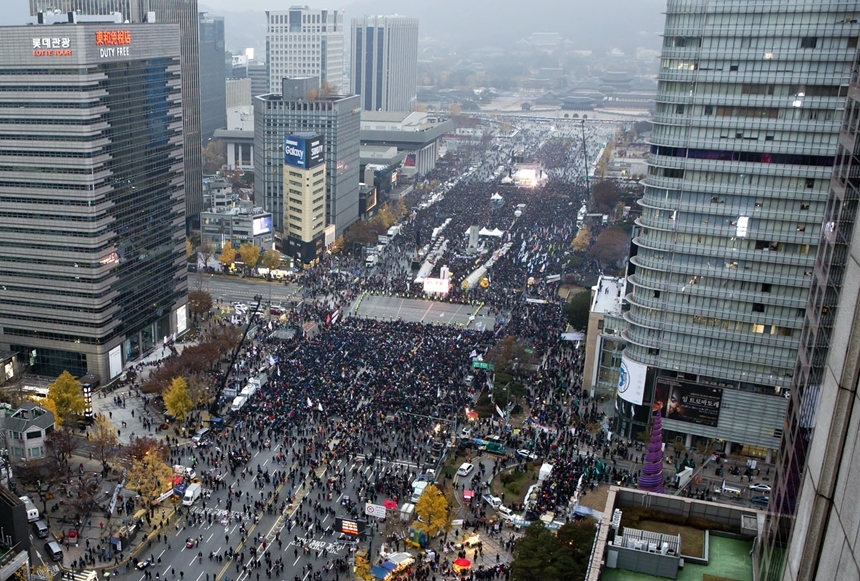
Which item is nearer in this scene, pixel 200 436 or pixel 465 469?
pixel 465 469

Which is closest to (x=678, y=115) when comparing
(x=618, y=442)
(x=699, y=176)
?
(x=699, y=176)

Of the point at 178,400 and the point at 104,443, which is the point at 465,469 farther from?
the point at 104,443

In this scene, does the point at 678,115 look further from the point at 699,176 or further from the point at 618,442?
the point at 618,442

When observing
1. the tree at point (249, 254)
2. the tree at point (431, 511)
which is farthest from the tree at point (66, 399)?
the tree at point (249, 254)

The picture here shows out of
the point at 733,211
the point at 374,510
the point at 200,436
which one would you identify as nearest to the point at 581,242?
the point at 733,211

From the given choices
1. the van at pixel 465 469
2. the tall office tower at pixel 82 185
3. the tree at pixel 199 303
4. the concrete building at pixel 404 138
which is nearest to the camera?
the van at pixel 465 469

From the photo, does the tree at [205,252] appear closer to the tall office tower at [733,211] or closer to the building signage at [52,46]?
the building signage at [52,46]
